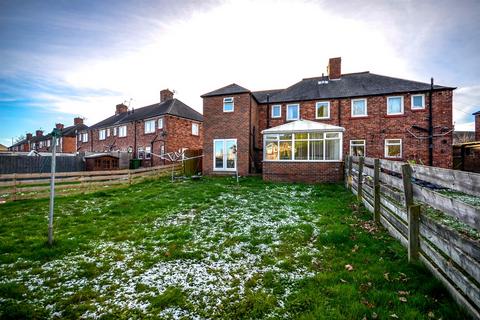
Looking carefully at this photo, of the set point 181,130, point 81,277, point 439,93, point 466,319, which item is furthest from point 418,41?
point 181,130

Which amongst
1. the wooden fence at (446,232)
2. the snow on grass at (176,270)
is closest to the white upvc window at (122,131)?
the snow on grass at (176,270)

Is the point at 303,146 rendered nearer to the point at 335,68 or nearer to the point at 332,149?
the point at 332,149

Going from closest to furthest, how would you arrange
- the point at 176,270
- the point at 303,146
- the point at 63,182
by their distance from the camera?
the point at 176,270 < the point at 63,182 < the point at 303,146

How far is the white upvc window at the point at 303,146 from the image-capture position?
13953mm

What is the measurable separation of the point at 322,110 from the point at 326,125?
5.07 metres

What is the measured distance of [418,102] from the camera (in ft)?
53.6

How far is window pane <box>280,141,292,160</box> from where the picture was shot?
14.6 m

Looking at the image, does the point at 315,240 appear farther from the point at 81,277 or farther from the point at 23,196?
the point at 23,196

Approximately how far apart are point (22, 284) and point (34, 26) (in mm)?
14484

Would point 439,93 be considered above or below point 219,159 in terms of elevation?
above

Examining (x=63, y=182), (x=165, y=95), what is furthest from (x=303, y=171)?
(x=165, y=95)

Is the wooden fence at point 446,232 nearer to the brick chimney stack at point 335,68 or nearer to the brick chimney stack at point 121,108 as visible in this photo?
the brick chimney stack at point 335,68

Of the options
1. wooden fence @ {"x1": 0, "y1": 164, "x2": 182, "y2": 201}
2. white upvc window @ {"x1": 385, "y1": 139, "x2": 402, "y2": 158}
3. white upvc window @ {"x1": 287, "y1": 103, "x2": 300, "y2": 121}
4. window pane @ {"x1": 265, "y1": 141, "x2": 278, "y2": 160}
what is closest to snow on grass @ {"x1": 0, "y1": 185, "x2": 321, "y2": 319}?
wooden fence @ {"x1": 0, "y1": 164, "x2": 182, "y2": 201}

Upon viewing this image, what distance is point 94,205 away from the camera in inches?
339
